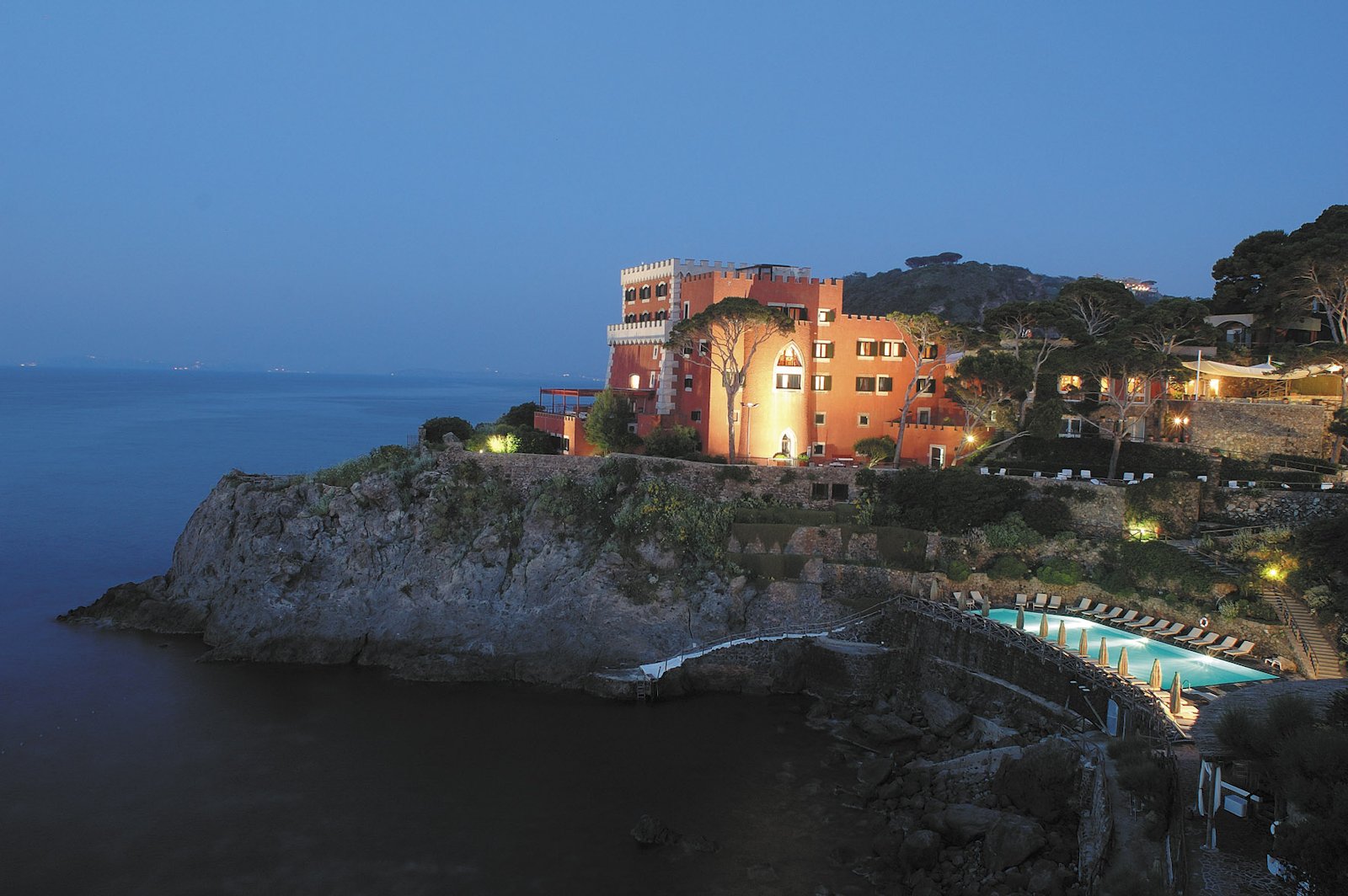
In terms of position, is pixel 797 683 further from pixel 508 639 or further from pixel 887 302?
pixel 887 302

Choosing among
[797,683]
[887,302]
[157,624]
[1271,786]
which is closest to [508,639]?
[797,683]

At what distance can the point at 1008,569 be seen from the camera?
33.7 meters

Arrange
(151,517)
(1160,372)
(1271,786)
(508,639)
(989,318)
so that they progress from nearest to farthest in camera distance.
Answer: (1271,786) → (508,639) → (1160,372) → (989,318) → (151,517)

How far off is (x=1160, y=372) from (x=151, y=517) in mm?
Answer: 61590

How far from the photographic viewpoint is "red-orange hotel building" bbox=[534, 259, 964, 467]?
4328 cm

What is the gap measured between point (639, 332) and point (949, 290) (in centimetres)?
6507

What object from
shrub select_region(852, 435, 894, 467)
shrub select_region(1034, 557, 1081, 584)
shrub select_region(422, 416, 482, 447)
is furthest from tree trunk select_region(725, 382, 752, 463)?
shrub select_region(422, 416, 482, 447)

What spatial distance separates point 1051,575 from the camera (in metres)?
33.1

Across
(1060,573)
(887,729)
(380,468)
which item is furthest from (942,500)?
(380,468)

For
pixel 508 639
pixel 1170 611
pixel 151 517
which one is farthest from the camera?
pixel 151 517

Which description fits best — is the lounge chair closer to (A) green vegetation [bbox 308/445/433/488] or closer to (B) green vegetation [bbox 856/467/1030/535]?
(B) green vegetation [bbox 856/467/1030/535]

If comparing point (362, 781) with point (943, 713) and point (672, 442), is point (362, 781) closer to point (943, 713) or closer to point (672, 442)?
point (943, 713)

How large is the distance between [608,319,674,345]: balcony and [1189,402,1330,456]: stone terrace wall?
901 inches

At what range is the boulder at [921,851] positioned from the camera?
2061 centimetres
